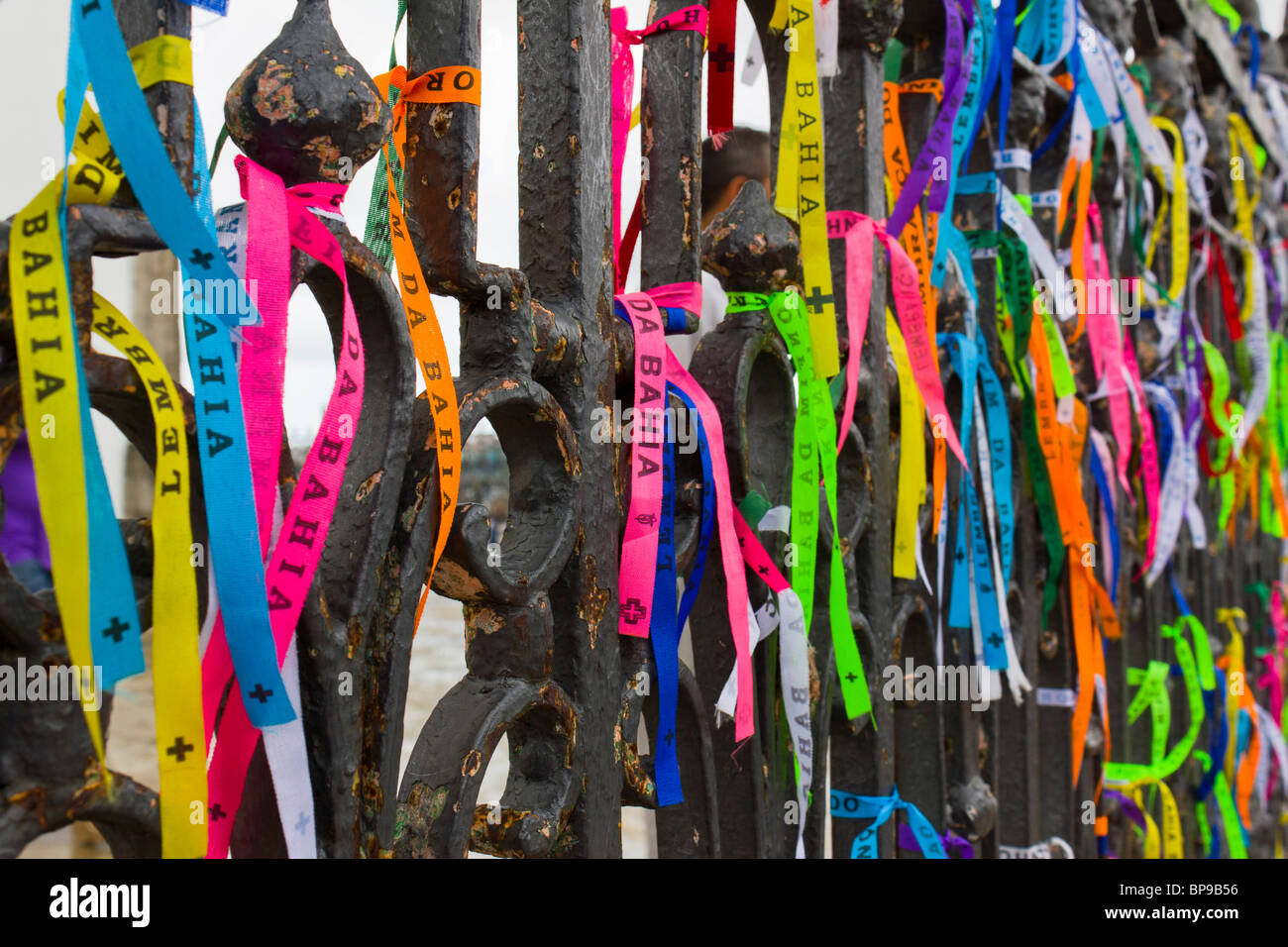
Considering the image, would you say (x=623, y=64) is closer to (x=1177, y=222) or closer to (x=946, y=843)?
(x=946, y=843)

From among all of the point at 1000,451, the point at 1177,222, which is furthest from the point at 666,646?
the point at 1177,222

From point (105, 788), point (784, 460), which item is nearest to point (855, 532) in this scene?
point (784, 460)

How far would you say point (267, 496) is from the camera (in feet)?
1.70

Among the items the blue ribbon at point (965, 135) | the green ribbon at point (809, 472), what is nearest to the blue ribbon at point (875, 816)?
the green ribbon at point (809, 472)

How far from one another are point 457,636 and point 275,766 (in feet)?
4.19

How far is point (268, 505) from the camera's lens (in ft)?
1.70

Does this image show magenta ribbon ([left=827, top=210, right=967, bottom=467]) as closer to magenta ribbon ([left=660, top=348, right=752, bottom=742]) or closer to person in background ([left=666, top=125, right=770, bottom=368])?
magenta ribbon ([left=660, top=348, right=752, bottom=742])

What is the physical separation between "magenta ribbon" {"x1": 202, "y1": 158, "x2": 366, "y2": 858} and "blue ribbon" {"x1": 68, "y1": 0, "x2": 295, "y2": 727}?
0.02 meters

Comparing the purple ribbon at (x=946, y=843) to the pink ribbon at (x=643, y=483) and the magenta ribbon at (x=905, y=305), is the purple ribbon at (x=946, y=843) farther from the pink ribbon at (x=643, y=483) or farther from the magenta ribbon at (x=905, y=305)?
the pink ribbon at (x=643, y=483)

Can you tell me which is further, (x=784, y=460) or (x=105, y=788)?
(x=784, y=460)

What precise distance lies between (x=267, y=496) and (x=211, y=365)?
0.07 meters

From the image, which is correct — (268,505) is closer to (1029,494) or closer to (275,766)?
(275,766)

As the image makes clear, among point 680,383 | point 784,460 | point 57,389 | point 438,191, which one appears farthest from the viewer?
point 784,460

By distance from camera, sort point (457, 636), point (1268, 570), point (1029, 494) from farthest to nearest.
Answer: point (1268, 570)
point (457, 636)
point (1029, 494)
